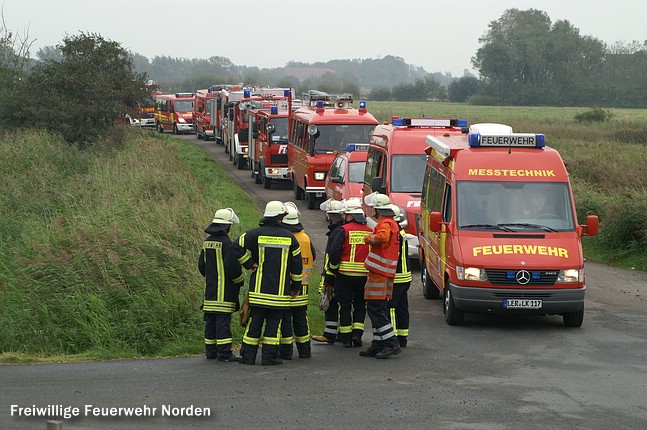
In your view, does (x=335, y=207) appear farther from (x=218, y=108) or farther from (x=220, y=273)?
(x=218, y=108)

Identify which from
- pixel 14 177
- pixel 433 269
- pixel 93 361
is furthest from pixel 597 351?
pixel 14 177

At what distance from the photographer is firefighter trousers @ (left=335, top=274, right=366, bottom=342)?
37.3ft

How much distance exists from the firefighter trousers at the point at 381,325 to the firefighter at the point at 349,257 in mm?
393

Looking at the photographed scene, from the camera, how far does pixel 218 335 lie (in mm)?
10766

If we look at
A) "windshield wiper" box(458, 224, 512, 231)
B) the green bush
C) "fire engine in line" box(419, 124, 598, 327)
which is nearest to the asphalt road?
"fire engine in line" box(419, 124, 598, 327)

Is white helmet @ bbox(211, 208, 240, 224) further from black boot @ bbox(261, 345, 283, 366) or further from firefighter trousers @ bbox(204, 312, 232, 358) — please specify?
black boot @ bbox(261, 345, 283, 366)

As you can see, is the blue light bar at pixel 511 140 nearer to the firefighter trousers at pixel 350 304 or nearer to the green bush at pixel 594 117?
the firefighter trousers at pixel 350 304

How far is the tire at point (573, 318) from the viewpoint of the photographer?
12961mm

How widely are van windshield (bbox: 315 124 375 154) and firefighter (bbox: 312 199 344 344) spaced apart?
50.8ft

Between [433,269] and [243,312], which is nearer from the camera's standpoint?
[243,312]

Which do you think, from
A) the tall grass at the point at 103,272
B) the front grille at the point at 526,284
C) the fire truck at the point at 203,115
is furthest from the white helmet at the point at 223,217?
the fire truck at the point at 203,115

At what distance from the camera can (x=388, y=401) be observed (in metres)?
9.09

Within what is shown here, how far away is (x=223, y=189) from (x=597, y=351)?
18973 mm

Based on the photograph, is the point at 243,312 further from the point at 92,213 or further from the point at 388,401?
the point at 92,213
